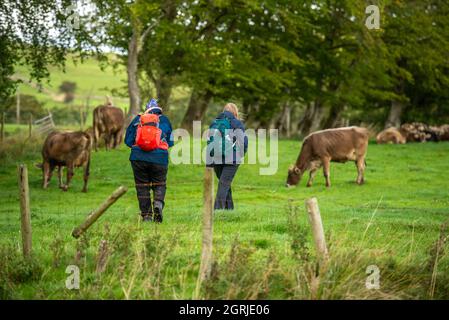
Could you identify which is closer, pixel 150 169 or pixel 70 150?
pixel 150 169

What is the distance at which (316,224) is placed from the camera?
8289mm

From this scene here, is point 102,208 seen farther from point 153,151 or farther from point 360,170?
point 360,170

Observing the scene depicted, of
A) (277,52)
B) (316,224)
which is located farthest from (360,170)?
(277,52)

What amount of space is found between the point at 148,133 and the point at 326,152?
35.5 ft

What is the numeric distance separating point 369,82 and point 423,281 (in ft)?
116

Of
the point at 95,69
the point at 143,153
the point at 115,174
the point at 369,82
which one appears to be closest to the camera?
the point at 143,153

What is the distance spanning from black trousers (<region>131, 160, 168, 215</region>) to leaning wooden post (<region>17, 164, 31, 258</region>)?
333 cm

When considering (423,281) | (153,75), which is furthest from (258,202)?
(153,75)

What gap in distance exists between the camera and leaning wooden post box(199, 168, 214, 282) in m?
8.02

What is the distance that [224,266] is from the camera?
8.49 meters

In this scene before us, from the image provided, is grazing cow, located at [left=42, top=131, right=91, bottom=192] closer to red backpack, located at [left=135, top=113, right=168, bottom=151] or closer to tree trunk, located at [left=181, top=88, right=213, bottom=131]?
red backpack, located at [left=135, top=113, right=168, bottom=151]

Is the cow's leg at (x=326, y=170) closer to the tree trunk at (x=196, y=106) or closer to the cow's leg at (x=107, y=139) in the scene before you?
the cow's leg at (x=107, y=139)

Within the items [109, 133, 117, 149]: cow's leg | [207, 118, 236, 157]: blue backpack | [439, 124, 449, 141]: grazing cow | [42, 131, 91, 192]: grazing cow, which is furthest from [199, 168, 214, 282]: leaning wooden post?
[439, 124, 449, 141]: grazing cow
